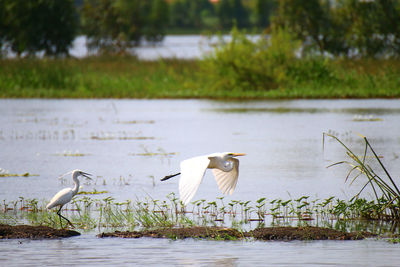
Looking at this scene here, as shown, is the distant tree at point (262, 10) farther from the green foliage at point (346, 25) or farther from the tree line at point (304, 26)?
the green foliage at point (346, 25)

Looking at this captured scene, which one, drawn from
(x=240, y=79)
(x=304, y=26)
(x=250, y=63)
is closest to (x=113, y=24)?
(x=304, y=26)

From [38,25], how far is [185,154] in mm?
32273

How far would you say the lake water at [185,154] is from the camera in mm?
7484

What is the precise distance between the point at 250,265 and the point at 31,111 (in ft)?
63.2

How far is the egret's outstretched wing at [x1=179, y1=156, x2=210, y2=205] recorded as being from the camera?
7.69 meters

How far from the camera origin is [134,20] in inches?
2451

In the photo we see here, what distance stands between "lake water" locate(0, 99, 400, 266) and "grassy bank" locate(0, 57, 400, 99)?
4.02 ft

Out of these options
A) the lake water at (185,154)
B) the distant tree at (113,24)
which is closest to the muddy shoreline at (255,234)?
the lake water at (185,154)

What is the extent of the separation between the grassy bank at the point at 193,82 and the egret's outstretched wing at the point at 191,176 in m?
21.0

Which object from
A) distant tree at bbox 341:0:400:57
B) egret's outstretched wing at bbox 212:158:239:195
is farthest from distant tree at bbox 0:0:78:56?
egret's outstretched wing at bbox 212:158:239:195

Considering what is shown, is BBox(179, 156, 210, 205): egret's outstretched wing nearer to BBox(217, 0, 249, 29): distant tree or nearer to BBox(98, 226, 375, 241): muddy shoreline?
BBox(98, 226, 375, 241): muddy shoreline

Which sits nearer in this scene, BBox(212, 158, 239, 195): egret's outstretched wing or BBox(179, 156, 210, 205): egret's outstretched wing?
BBox(179, 156, 210, 205): egret's outstretched wing

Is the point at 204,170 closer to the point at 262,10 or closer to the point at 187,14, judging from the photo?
the point at 262,10

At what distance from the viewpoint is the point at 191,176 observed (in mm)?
7926
